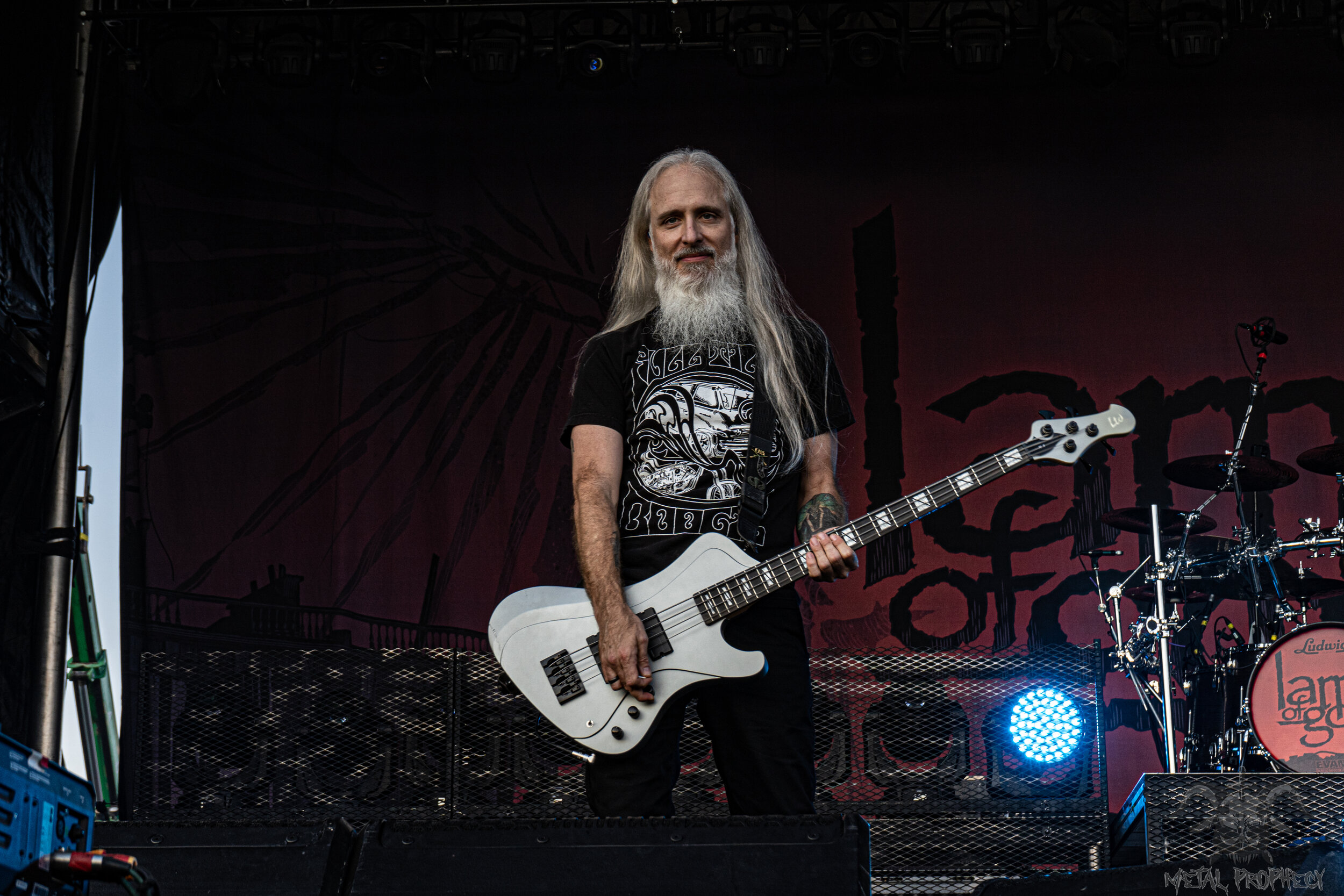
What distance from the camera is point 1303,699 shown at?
4.13m

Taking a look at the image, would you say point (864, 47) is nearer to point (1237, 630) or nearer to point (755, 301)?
point (1237, 630)

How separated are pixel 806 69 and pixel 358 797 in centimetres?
390

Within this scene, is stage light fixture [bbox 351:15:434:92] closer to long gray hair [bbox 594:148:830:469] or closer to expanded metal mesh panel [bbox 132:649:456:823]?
expanded metal mesh panel [bbox 132:649:456:823]

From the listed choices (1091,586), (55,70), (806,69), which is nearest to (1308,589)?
(1091,586)

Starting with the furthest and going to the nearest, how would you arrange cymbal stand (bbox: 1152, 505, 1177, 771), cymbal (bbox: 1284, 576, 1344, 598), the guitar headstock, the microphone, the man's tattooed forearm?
the microphone, cymbal (bbox: 1284, 576, 1344, 598), cymbal stand (bbox: 1152, 505, 1177, 771), the guitar headstock, the man's tattooed forearm

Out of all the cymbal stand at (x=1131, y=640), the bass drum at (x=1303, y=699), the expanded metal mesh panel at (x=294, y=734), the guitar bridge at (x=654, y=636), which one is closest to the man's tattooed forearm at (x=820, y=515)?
the guitar bridge at (x=654, y=636)

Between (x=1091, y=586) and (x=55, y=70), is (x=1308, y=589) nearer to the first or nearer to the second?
(x=1091, y=586)

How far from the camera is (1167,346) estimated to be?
18.7 feet

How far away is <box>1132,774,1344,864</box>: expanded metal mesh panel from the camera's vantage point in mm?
2607

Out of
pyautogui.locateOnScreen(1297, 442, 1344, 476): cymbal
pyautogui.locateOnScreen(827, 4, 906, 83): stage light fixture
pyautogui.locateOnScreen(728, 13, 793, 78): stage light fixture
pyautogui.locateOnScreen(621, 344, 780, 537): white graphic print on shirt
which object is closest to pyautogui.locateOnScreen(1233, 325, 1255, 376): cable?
pyautogui.locateOnScreen(1297, 442, 1344, 476): cymbal

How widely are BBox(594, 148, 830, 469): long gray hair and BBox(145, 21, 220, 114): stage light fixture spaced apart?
3123mm

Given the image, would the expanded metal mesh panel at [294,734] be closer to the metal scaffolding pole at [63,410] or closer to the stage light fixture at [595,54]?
the metal scaffolding pole at [63,410]

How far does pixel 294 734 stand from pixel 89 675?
181cm

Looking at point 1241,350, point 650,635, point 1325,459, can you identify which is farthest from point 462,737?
point 1241,350
